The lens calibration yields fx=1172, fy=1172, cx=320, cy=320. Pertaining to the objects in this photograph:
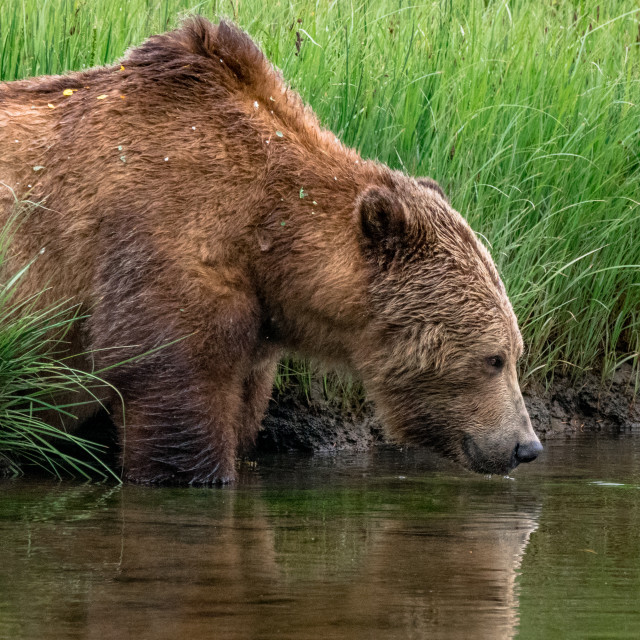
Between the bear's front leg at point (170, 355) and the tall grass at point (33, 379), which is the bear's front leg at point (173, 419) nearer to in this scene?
the bear's front leg at point (170, 355)

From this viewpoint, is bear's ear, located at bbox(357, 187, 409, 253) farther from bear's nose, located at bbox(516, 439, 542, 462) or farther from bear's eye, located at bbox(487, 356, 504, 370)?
bear's nose, located at bbox(516, 439, 542, 462)

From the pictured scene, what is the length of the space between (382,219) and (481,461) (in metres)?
1.21

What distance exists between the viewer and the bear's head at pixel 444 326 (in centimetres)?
530

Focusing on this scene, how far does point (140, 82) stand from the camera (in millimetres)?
5406

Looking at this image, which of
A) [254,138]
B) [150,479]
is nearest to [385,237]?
[254,138]

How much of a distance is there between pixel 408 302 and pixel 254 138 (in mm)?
1024

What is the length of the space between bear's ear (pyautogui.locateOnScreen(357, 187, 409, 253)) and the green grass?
5.36ft

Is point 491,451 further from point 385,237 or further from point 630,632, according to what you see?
point 630,632

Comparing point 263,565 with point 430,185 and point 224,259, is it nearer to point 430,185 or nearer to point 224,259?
point 224,259

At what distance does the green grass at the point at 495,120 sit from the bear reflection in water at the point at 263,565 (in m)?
2.59

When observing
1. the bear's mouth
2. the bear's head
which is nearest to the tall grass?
the bear's head

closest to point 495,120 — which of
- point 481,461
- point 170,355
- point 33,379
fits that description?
point 481,461

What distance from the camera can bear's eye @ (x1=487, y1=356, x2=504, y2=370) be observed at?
5344 millimetres

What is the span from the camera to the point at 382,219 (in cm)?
526
